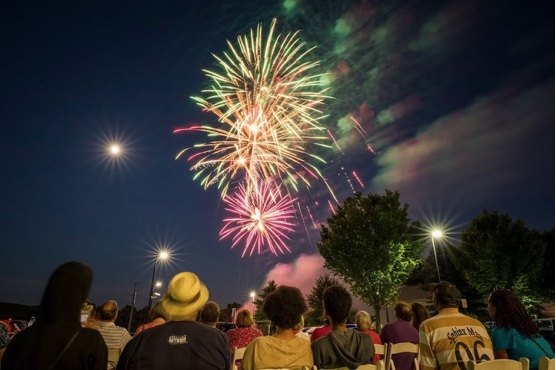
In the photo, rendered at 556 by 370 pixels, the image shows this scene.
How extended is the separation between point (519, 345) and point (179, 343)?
3.89m

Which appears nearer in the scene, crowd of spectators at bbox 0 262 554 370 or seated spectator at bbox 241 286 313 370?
crowd of spectators at bbox 0 262 554 370

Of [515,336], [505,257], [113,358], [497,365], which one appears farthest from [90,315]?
[505,257]

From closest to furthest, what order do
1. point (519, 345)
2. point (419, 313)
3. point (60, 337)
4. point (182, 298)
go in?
point (60, 337), point (182, 298), point (519, 345), point (419, 313)

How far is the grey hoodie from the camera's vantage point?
3750mm

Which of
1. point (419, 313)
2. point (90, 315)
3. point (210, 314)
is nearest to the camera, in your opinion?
point (210, 314)

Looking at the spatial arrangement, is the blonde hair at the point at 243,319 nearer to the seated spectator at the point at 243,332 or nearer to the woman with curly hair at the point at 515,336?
the seated spectator at the point at 243,332

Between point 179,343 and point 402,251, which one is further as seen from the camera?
point 402,251

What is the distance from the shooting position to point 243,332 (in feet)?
19.7

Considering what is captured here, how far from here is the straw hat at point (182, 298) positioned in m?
3.21

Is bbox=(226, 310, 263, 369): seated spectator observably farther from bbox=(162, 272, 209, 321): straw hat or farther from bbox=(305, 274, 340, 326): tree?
bbox=(305, 274, 340, 326): tree

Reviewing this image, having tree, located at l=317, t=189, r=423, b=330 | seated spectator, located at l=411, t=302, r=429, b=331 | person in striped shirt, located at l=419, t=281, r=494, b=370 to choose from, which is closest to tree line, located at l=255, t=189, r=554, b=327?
tree, located at l=317, t=189, r=423, b=330

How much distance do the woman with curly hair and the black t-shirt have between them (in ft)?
11.0

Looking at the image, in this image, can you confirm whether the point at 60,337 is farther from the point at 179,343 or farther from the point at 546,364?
the point at 546,364

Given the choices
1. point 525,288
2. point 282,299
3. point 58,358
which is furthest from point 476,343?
point 525,288
